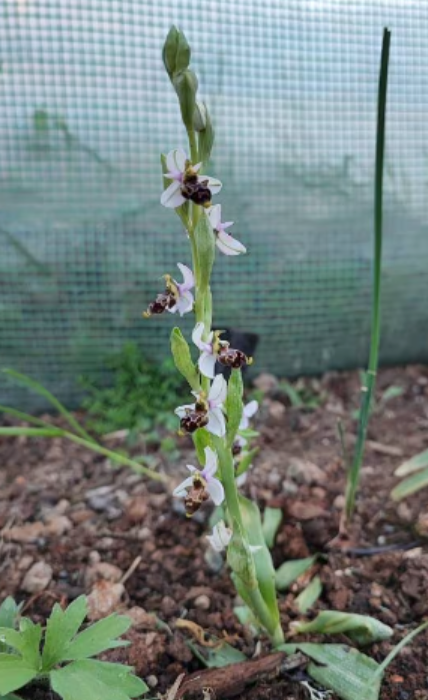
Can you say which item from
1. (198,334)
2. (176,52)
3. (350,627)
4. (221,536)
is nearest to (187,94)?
(176,52)

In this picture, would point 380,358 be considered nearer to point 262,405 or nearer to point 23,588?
point 262,405

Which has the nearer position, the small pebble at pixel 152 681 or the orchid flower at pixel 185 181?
the orchid flower at pixel 185 181

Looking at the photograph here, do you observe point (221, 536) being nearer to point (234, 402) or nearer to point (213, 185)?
point (234, 402)

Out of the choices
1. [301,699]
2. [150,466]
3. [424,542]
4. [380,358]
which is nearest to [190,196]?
[301,699]

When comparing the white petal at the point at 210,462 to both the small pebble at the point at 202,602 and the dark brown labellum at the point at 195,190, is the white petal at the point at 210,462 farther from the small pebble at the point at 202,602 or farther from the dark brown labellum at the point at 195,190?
the small pebble at the point at 202,602

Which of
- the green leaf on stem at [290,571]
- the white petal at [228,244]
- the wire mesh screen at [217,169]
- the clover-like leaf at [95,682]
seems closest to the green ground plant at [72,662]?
the clover-like leaf at [95,682]

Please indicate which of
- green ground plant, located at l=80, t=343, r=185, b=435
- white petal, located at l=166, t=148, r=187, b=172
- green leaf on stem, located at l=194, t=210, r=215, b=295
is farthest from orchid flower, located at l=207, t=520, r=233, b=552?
green ground plant, located at l=80, t=343, r=185, b=435
